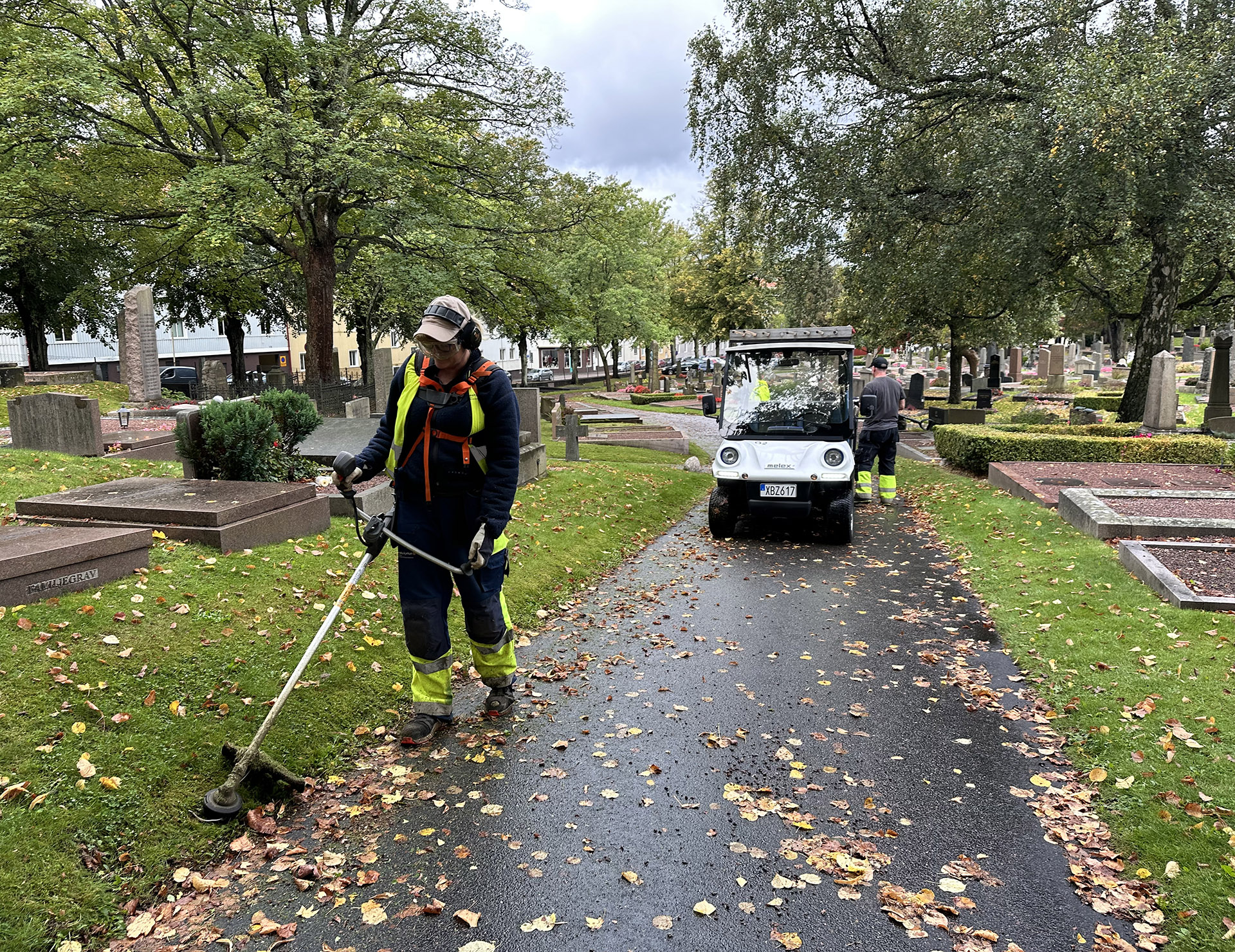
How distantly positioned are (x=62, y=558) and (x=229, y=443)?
297cm

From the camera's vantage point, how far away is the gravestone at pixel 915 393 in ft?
104

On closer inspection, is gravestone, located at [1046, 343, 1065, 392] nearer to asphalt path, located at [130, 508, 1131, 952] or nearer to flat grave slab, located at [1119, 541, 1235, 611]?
flat grave slab, located at [1119, 541, 1235, 611]

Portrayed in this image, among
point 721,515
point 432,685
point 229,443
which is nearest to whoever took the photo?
point 432,685

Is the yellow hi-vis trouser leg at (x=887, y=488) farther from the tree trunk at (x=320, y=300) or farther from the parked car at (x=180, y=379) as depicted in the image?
the parked car at (x=180, y=379)

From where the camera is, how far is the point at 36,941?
2857 mm

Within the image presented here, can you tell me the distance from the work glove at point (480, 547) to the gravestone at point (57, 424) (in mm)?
9210

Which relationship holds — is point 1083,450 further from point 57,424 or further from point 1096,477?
point 57,424

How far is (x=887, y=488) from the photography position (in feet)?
42.3

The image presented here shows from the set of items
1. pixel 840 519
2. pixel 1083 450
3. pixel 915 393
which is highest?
pixel 915 393

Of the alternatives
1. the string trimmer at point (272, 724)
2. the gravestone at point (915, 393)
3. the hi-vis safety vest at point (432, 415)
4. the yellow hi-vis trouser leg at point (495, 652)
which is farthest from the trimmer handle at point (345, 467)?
the gravestone at point (915, 393)

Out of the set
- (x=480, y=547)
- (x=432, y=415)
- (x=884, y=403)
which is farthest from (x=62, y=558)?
(x=884, y=403)

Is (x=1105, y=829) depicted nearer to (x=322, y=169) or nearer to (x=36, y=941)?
(x=36, y=941)

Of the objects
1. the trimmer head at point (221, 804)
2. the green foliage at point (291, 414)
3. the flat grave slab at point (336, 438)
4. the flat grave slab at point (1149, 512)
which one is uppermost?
the green foliage at point (291, 414)

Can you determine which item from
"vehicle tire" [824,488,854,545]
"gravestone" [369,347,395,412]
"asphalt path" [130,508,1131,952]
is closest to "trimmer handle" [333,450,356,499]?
"asphalt path" [130,508,1131,952]
